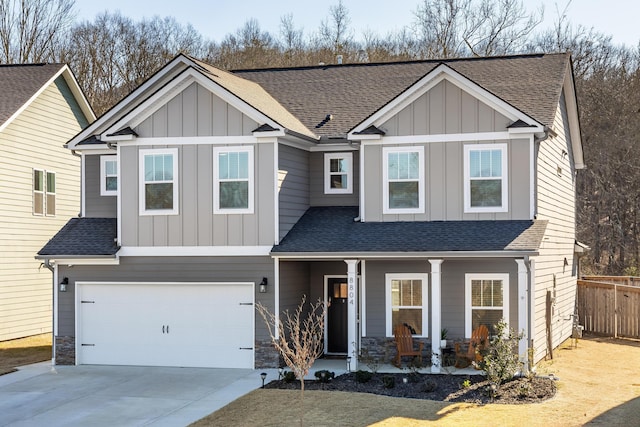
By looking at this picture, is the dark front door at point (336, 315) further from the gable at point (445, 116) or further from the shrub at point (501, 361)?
the shrub at point (501, 361)

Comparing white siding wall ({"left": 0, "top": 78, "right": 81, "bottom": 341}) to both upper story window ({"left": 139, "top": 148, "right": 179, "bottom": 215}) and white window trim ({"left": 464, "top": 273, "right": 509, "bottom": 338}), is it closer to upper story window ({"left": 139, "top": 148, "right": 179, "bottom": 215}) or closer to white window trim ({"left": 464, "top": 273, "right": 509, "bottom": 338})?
upper story window ({"left": 139, "top": 148, "right": 179, "bottom": 215})

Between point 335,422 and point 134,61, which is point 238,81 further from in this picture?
point 134,61

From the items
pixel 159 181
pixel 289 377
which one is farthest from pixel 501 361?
pixel 159 181

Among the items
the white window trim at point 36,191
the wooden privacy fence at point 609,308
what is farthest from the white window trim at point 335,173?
the white window trim at point 36,191

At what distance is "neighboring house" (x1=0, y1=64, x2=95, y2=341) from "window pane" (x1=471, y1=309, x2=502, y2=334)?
13318 millimetres

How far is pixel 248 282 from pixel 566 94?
10.2 metres

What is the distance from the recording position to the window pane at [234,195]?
19125 millimetres

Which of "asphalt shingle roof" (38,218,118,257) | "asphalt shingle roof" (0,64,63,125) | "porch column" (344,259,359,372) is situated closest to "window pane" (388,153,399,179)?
"porch column" (344,259,359,372)

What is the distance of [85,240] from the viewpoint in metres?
20.4

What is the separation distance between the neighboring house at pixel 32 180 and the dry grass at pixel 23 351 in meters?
0.46

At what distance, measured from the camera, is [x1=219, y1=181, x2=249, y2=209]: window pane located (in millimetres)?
19125

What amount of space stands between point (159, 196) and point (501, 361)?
845cm

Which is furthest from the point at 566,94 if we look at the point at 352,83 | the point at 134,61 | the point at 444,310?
the point at 134,61

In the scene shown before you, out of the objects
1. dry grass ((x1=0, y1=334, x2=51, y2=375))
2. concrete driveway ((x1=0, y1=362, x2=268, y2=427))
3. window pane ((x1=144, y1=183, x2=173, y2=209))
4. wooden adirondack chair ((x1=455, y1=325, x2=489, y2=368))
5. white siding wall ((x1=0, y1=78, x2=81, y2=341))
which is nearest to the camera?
concrete driveway ((x1=0, y1=362, x2=268, y2=427))
